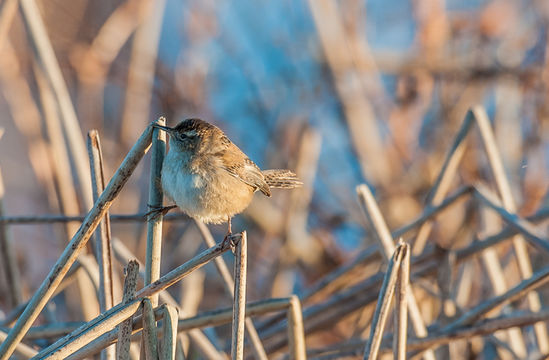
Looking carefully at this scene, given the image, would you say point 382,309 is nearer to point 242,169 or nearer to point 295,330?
point 295,330

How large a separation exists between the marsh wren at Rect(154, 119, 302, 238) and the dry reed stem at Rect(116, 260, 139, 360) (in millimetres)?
529

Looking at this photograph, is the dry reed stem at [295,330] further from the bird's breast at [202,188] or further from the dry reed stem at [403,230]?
the dry reed stem at [403,230]

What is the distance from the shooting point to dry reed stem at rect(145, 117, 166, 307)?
1.82 meters

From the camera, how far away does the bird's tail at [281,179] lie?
281 cm

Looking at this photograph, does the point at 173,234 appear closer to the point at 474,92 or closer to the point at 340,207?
the point at 340,207

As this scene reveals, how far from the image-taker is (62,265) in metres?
1.75

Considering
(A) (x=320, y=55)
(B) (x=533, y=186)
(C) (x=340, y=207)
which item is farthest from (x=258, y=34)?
(B) (x=533, y=186)

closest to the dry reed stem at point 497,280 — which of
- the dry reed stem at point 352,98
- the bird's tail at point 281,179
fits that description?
the bird's tail at point 281,179

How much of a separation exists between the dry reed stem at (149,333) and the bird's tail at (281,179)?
1206mm

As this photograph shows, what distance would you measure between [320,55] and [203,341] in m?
3.00

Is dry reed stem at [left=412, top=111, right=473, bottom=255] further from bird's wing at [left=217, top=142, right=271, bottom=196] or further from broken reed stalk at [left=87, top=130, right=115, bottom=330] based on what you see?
broken reed stalk at [left=87, top=130, right=115, bottom=330]

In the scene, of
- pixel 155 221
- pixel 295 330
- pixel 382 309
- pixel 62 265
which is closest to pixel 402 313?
pixel 382 309

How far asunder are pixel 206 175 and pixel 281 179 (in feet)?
1.58

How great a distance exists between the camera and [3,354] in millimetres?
1731
